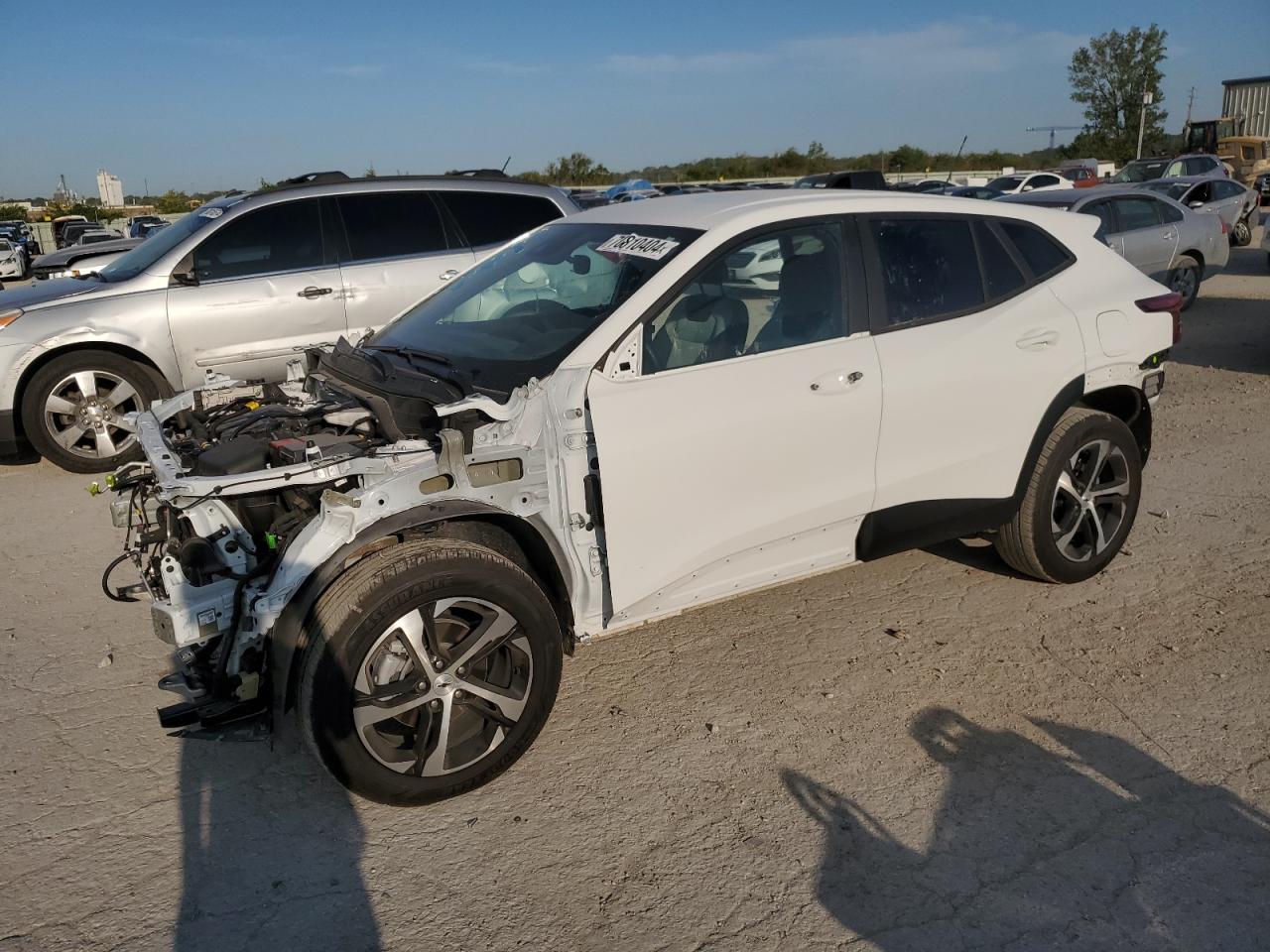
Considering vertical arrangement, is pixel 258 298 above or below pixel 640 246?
below

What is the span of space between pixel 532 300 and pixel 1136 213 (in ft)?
34.0

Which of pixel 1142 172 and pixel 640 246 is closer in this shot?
pixel 640 246

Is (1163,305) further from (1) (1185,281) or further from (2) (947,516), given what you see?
(1) (1185,281)

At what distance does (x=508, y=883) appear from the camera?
294 cm

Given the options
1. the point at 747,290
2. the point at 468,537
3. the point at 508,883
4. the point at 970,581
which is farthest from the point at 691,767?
the point at 970,581

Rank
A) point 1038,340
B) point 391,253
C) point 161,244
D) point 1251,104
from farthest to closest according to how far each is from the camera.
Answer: point 1251,104, point 391,253, point 161,244, point 1038,340

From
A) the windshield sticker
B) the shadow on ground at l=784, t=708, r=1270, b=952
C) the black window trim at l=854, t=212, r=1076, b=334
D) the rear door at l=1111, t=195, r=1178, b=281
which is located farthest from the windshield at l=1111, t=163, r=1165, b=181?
the shadow on ground at l=784, t=708, r=1270, b=952

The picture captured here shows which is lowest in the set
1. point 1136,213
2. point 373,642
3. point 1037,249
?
point 373,642

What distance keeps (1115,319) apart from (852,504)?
5.68 ft

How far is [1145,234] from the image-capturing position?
11844 mm

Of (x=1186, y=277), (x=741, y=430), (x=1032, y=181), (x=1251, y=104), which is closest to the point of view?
(x=741, y=430)

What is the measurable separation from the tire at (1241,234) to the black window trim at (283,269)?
59.8 feet

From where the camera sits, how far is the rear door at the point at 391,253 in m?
7.55

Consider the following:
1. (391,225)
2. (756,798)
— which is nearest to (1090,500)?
(756,798)
